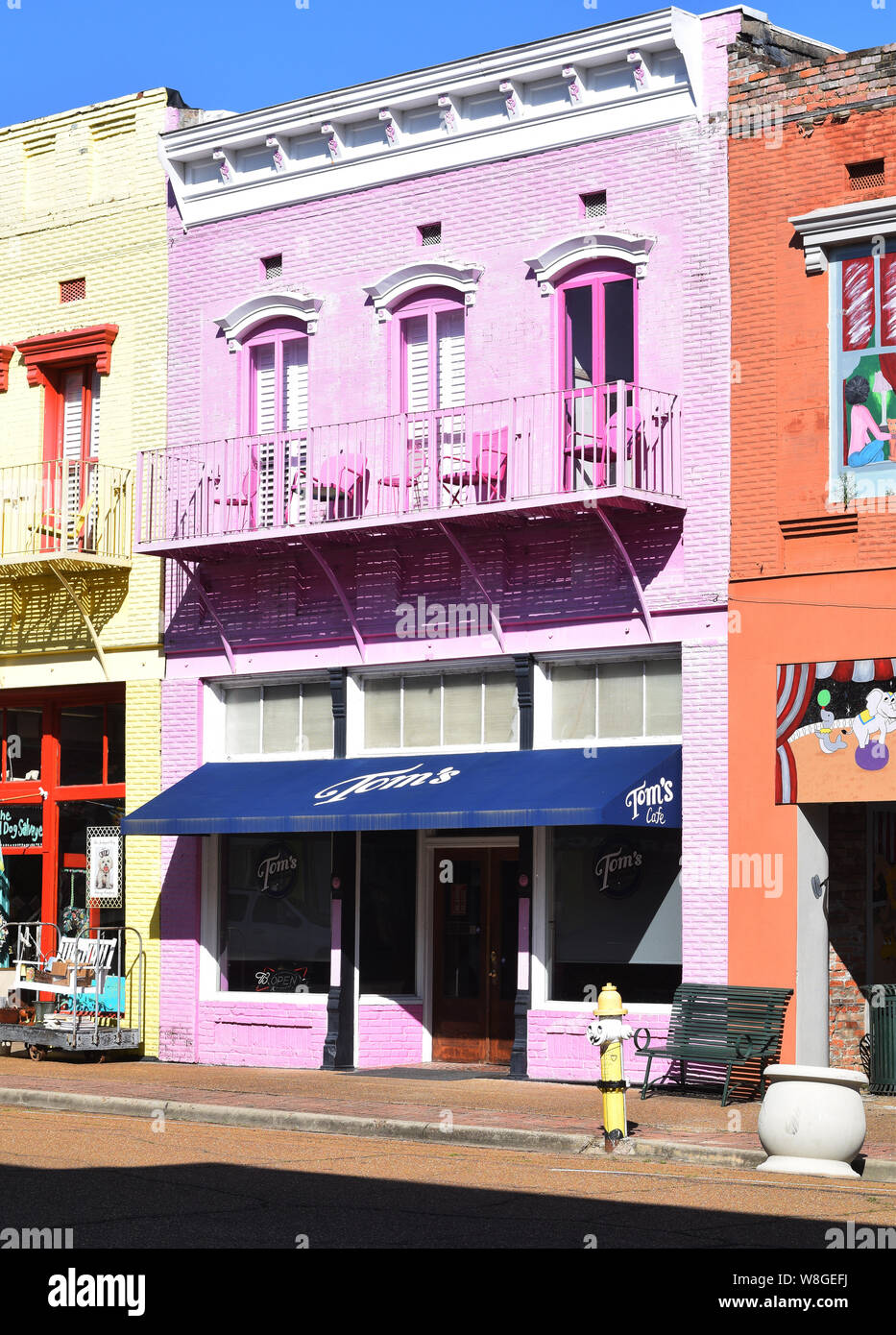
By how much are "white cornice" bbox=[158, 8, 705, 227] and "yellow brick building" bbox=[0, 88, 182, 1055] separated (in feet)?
3.75

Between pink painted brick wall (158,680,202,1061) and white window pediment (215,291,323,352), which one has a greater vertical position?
white window pediment (215,291,323,352)

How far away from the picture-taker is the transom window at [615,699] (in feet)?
62.8

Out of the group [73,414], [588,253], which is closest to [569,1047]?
[588,253]

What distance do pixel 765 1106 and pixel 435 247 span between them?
11028 mm

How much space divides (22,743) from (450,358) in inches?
306

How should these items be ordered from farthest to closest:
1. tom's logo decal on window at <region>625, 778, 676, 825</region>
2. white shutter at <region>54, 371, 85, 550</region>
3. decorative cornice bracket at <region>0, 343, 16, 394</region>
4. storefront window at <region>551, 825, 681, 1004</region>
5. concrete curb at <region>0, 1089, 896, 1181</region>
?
1. decorative cornice bracket at <region>0, 343, 16, 394</region>
2. white shutter at <region>54, 371, 85, 550</region>
3. storefront window at <region>551, 825, 681, 1004</region>
4. tom's logo decal on window at <region>625, 778, 676, 825</region>
5. concrete curb at <region>0, 1089, 896, 1181</region>

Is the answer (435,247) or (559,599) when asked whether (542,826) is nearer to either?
(559,599)

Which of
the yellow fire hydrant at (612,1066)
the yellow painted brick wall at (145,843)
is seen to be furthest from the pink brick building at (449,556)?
the yellow fire hydrant at (612,1066)

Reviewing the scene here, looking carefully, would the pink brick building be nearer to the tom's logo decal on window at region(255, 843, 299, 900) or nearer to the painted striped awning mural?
the tom's logo decal on window at region(255, 843, 299, 900)

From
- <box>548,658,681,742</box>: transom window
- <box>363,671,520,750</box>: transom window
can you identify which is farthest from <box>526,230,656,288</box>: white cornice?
<box>363,671,520,750</box>: transom window

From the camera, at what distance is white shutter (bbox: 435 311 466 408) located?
20.8 m

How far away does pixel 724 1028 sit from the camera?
17516mm

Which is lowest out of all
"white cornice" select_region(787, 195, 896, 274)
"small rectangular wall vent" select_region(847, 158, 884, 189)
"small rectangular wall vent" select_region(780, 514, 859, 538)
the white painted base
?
the white painted base

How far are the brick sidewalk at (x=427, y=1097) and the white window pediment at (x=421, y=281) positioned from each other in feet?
26.6
